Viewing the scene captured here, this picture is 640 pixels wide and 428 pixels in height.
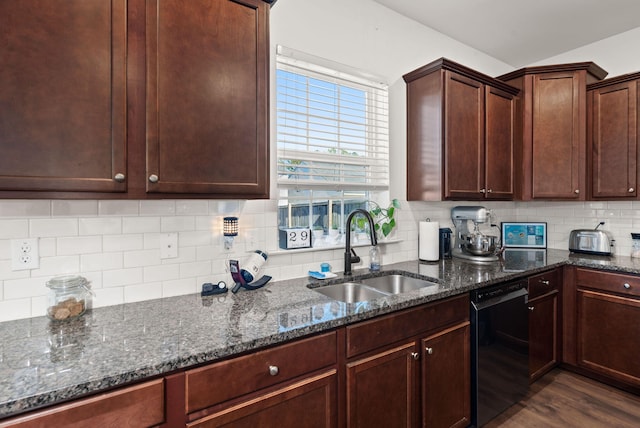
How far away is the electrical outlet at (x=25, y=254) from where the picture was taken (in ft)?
4.34

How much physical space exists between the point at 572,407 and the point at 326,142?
2.45 metres

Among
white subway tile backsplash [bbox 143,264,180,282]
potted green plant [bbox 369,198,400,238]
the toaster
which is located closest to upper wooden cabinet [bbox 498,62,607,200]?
the toaster

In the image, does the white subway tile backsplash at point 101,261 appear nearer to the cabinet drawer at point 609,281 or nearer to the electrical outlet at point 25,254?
the electrical outlet at point 25,254

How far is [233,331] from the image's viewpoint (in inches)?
46.9

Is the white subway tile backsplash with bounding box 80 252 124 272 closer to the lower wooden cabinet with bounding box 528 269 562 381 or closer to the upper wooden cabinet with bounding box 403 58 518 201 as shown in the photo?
the upper wooden cabinet with bounding box 403 58 518 201

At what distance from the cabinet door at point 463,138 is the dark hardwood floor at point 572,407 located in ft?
4.88

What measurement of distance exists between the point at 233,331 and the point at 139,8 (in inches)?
49.3

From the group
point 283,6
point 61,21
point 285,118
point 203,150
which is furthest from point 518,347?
point 61,21

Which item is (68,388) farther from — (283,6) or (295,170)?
(283,6)

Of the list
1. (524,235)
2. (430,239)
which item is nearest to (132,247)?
(430,239)

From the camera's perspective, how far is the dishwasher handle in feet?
6.19

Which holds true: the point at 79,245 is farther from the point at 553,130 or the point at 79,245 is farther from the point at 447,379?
the point at 553,130

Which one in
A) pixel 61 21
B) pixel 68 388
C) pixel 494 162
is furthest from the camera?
pixel 494 162

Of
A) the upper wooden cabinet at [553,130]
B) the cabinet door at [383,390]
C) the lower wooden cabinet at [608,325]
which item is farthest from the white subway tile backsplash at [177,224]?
the lower wooden cabinet at [608,325]
